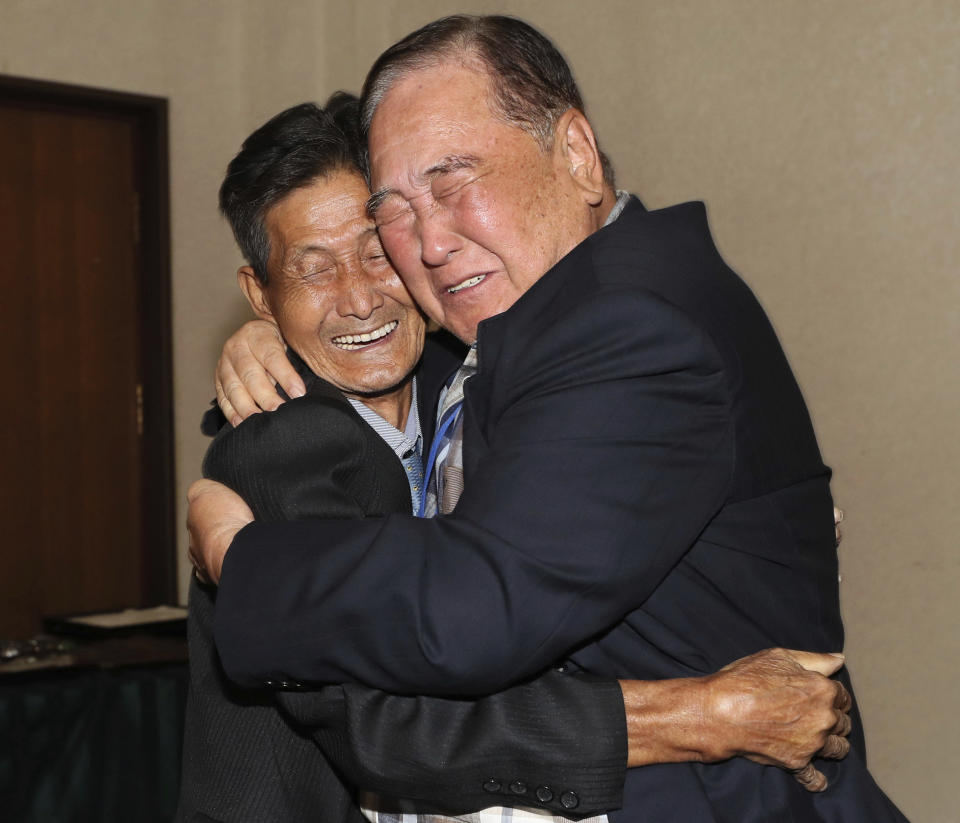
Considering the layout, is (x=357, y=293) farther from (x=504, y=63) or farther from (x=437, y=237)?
(x=504, y=63)

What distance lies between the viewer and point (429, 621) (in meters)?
1.16

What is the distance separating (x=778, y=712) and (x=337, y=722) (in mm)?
511

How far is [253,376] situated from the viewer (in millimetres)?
1801

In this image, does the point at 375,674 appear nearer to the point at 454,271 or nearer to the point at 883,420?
the point at 454,271

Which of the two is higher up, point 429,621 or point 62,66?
point 62,66

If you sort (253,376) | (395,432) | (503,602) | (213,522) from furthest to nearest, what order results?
(395,432), (253,376), (213,522), (503,602)

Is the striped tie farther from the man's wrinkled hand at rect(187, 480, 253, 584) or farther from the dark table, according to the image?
the dark table

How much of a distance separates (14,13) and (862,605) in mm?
4009

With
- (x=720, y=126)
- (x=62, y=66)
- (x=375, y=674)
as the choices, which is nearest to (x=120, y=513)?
(x=62, y=66)

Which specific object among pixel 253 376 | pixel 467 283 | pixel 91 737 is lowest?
pixel 91 737

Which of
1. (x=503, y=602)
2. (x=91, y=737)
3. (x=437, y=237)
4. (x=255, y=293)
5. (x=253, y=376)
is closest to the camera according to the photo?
(x=503, y=602)

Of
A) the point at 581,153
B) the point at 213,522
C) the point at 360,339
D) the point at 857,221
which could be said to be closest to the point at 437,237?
the point at 581,153

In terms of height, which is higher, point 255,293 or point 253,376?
point 255,293

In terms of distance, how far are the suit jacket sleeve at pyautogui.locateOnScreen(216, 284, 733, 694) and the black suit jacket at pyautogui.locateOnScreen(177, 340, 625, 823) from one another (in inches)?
2.4
